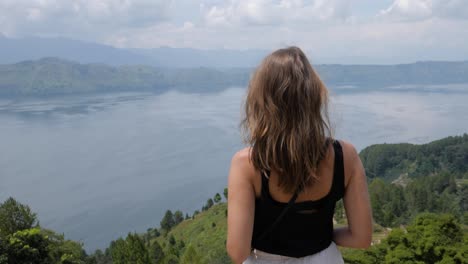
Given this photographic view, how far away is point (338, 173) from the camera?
4.56 feet

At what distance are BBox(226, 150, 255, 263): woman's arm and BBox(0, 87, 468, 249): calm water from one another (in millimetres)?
37199

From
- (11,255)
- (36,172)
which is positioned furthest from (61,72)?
(11,255)

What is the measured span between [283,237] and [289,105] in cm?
46

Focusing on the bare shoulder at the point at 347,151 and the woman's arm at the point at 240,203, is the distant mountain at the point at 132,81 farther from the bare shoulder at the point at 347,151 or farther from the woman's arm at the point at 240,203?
the woman's arm at the point at 240,203

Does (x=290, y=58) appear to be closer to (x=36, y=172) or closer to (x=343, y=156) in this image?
(x=343, y=156)

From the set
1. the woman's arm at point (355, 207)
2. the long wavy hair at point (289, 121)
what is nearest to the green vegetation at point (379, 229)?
the woman's arm at point (355, 207)

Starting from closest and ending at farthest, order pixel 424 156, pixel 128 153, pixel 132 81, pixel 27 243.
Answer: pixel 27 243, pixel 424 156, pixel 128 153, pixel 132 81

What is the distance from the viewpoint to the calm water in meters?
48.1

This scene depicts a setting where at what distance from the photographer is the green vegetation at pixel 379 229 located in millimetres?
10328

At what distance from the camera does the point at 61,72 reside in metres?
183

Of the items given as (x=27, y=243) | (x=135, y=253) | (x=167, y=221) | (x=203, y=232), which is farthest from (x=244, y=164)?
(x=167, y=221)

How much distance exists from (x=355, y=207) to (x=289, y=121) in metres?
0.41

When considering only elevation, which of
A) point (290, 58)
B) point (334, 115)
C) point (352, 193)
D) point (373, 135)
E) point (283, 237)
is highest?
point (290, 58)

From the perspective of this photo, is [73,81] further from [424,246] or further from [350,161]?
[350,161]
